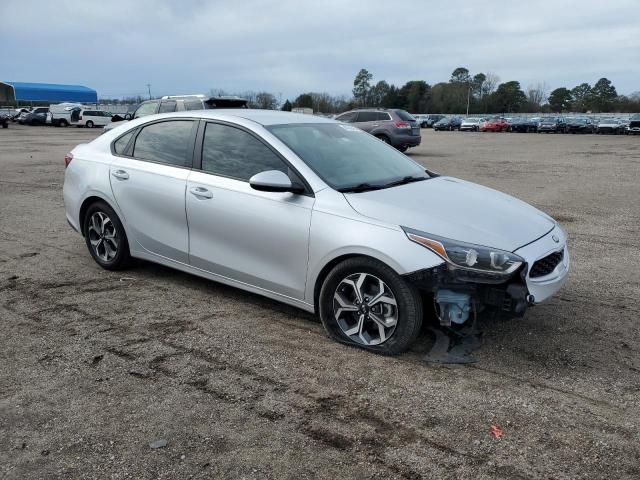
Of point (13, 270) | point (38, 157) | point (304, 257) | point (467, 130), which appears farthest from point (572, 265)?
point (467, 130)

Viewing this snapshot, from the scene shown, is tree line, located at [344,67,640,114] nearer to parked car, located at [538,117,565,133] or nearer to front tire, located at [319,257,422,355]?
parked car, located at [538,117,565,133]

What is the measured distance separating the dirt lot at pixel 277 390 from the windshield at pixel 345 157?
122 cm

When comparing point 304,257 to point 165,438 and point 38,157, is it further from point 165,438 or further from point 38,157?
point 38,157

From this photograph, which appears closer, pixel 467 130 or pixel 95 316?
pixel 95 316

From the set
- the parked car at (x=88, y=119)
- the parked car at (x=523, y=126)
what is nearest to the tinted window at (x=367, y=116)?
the parked car at (x=88, y=119)

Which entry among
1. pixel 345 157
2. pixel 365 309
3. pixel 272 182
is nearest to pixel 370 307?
pixel 365 309

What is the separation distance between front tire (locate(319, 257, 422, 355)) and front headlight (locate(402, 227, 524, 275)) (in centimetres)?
32

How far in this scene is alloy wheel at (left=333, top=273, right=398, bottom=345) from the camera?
3906 mm

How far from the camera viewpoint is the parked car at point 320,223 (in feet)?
12.3

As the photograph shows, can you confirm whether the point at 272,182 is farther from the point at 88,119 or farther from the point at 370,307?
the point at 88,119

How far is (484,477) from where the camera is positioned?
2748 millimetres

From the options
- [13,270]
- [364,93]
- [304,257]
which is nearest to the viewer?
[304,257]

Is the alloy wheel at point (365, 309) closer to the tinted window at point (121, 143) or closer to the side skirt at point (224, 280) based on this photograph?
the side skirt at point (224, 280)

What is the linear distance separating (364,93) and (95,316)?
130m
